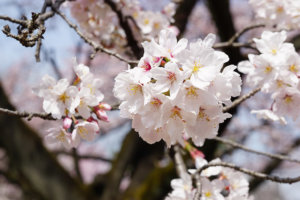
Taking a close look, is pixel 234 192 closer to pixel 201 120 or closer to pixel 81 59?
pixel 201 120

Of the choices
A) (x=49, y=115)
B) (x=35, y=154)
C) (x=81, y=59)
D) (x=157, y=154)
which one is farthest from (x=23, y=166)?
(x=81, y=59)

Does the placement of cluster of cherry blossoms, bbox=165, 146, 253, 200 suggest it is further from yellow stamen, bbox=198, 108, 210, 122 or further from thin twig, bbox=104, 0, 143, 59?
thin twig, bbox=104, 0, 143, 59

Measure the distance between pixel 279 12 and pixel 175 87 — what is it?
1334 mm

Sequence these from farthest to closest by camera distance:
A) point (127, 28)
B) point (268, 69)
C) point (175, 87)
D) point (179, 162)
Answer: point (127, 28) → point (179, 162) → point (268, 69) → point (175, 87)

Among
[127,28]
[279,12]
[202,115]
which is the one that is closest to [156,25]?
[127,28]

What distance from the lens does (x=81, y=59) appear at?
695 centimetres

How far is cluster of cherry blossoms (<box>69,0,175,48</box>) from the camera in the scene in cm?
191

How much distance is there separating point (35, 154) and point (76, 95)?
1.85 m

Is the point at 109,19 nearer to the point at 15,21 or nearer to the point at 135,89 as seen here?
the point at 15,21

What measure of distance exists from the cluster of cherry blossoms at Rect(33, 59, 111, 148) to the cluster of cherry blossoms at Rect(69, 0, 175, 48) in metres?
0.87

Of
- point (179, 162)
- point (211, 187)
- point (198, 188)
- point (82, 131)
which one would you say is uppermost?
point (82, 131)

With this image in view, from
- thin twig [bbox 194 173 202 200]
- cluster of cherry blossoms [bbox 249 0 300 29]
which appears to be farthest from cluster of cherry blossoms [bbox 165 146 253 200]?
cluster of cherry blossoms [bbox 249 0 300 29]

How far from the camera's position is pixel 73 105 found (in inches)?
42.2

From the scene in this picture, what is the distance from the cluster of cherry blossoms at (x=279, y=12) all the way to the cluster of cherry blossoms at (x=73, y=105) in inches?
45.7
